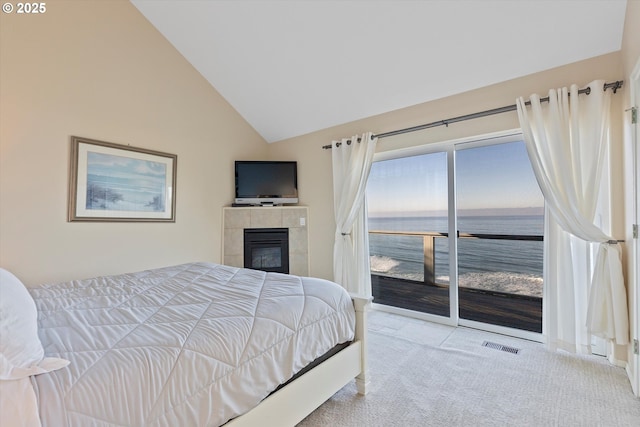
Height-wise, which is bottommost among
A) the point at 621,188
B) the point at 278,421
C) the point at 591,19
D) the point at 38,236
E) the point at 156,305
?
the point at 278,421

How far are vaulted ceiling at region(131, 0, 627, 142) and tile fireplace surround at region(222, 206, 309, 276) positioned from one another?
1330 millimetres

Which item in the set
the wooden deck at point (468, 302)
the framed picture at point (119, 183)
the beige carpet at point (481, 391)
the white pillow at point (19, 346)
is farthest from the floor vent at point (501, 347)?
the framed picture at point (119, 183)

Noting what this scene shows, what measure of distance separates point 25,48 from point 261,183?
2617mm

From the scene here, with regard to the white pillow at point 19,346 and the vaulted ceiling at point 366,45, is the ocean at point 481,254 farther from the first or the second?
the white pillow at point 19,346

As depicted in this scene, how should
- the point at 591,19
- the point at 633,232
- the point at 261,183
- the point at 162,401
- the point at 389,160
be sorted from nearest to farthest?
the point at 162,401 < the point at 633,232 < the point at 591,19 < the point at 389,160 < the point at 261,183

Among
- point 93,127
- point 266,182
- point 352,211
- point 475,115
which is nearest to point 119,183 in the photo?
point 93,127

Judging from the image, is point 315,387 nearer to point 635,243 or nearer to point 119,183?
point 635,243

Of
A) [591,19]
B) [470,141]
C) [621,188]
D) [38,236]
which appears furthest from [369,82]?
[38,236]

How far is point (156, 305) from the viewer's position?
1577mm

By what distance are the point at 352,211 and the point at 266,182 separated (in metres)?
1.40

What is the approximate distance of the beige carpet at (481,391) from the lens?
1.67 metres

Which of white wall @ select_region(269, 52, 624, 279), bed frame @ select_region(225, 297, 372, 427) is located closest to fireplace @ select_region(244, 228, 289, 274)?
white wall @ select_region(269, 52, 624, 279)

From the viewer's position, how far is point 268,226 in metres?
4.17

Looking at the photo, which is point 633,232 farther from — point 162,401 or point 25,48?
point 25,48
